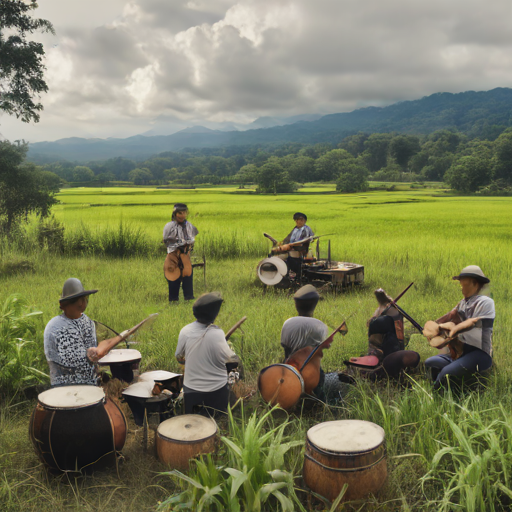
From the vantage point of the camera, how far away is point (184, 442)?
316 centimetres

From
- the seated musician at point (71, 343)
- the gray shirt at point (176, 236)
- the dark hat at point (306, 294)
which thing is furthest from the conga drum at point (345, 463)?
the gray shirt at point (176, 236)

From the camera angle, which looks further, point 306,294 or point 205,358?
point 306,294

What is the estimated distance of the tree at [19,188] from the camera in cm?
1515

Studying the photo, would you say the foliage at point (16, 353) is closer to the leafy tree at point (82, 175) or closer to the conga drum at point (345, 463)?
the conga drum at point (345, 463)

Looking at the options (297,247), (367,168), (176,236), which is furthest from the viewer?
(367,168)

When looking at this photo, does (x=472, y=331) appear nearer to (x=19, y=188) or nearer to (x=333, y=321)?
(x=333, y=321)

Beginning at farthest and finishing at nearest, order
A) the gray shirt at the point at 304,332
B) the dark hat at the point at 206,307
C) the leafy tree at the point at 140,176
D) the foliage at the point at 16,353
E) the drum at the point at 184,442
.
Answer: the leafy tree at the point at 140,176, the foliage at the point at 16,353, the gray shirt at the point at 304,332, the dark hat at the point at 206,307, the drum at the point at 184,442

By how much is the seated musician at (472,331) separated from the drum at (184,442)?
238 centimetres

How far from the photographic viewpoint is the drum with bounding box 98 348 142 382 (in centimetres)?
431

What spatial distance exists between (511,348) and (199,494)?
4.70 metres

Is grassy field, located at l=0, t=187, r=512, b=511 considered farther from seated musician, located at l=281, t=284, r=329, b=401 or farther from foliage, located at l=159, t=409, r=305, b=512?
seated musician, located at l=281, t=284, r=329, b=401

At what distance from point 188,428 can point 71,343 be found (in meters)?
1.33

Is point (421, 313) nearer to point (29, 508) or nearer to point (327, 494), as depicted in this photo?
point (327, 494)

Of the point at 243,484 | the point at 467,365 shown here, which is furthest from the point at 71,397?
the point at 467,365
